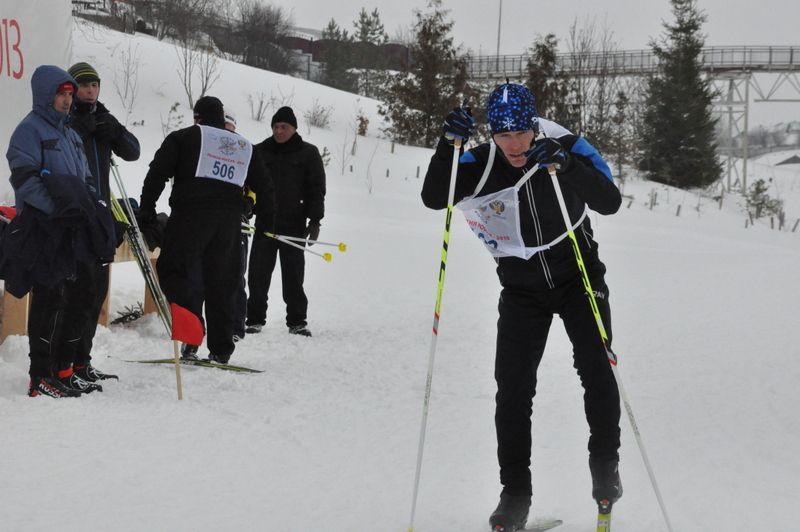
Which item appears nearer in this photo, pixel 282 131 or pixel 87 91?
pixel 87 91

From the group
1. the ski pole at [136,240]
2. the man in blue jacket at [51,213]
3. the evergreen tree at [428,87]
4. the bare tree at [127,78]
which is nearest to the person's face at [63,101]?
the man in blue jacket at [51,213]

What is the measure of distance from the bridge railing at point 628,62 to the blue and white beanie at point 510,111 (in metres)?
27.5

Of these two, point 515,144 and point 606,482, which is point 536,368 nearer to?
point 606,482

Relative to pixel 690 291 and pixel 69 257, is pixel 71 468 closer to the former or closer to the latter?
pixel 69 257

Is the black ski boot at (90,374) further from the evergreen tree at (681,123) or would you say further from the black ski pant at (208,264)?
the evergreen tree at (681,123)

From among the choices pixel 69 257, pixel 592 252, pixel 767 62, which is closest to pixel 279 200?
pixel 69 257

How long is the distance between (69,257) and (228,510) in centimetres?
191

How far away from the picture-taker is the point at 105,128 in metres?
5.41

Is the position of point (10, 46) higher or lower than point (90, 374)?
higher

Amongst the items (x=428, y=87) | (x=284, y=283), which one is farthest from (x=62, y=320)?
(x=428, y=87)

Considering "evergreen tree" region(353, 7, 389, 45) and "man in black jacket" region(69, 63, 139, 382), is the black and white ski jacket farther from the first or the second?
"evergreen tree" region(353, 7, 389, 45)

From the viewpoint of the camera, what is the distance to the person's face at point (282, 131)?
7.48 meters

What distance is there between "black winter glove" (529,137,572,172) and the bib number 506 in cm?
316

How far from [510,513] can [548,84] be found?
2432cm
